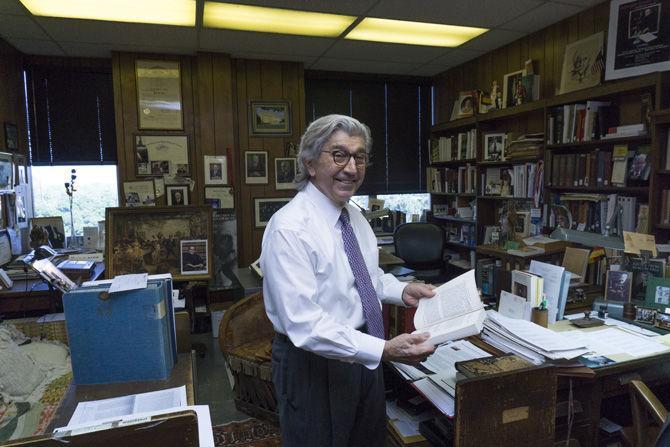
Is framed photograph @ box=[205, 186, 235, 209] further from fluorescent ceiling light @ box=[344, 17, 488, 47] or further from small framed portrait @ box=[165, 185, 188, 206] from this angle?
fluorescent ceiling light @ box=[344, 17, 488, 47]

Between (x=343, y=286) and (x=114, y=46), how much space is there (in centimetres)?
378

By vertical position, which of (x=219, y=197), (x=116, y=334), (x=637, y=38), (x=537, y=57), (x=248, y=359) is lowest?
(x=248, y=359)

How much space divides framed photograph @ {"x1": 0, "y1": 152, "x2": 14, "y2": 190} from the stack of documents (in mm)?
3801

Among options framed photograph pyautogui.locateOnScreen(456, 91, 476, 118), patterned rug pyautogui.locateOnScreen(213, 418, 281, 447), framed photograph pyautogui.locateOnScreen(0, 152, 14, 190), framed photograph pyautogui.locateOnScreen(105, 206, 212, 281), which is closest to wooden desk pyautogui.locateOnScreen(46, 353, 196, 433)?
patterned rug pyautogui.locateOnScreen(213, 418, 281, 447)

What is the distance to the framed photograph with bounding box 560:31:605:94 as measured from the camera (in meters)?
3.23

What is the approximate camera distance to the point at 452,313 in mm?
1326

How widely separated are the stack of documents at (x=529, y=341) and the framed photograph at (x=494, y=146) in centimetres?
271

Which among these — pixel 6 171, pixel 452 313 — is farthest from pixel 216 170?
pixel 452 313

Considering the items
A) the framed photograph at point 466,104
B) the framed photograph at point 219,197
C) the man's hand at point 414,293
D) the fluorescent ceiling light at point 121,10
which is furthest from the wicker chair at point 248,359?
the framed photograph at point 466,104

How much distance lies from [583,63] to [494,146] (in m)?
1.07

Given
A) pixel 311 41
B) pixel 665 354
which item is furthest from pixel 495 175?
pixel 665 354

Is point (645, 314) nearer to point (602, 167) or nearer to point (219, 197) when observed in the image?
point (602, 167)

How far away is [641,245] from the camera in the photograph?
2072 millimetres

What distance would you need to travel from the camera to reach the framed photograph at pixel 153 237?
3.06 meters
